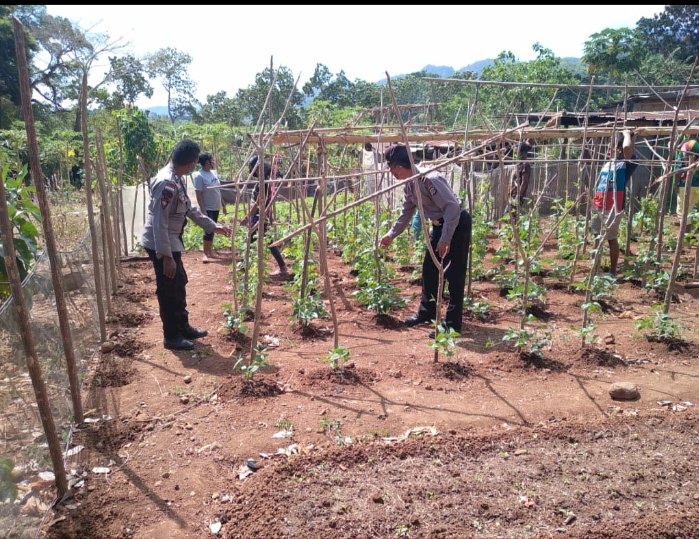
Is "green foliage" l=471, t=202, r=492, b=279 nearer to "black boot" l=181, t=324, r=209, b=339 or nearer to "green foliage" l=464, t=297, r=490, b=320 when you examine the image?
"green foliage" l=464, t=297, r=490, b=320

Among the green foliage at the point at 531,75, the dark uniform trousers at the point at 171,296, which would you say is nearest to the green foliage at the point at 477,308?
the dark uniform trousers at the point at 171,296

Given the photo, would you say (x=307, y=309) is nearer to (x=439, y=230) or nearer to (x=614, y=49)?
(x=439, y=230)

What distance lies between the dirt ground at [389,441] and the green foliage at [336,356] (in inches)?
3.9

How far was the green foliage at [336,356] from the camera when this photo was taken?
373cm

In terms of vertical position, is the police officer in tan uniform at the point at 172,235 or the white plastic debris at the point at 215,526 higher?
the police officer in tan uniform at the point at 172,235

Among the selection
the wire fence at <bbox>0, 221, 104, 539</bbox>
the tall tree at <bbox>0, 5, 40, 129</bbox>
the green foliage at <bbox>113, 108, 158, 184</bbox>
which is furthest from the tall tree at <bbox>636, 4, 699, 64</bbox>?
the wire fence at <bbox>0, 221, 104, 539</bbox>

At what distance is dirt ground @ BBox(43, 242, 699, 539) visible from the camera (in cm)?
247

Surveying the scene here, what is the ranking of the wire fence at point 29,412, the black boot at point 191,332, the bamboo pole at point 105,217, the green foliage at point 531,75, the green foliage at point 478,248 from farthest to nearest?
the green foliage at point 531,75
the green foliage at point 478,248
the bamboo pole at point 105,217
the black boot at point 191,332
the wire fence at point 29,412

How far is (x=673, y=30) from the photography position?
31062mm

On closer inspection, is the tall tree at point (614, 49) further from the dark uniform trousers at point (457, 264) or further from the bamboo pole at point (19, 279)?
the bamboo pole at point (19, 279)

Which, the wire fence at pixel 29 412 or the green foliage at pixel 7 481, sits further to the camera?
the wire fence at pixel 29 412

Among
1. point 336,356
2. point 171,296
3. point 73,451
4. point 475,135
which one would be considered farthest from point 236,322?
point 475,135

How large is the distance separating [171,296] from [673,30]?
118ft

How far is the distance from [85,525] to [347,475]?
1240mm
